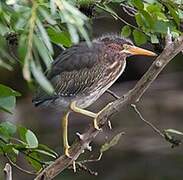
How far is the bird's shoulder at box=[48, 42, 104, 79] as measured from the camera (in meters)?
2.46

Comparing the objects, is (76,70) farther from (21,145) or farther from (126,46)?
(21,145)

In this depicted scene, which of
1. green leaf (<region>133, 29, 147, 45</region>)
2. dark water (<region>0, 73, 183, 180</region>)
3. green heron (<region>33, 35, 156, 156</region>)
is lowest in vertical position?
dark water (<region>0, 73, 183, 180</region>)

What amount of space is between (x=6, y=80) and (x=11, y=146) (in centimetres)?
333

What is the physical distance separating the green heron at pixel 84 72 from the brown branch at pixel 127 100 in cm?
47

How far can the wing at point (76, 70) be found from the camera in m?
2.48

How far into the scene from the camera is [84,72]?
2.54 metres

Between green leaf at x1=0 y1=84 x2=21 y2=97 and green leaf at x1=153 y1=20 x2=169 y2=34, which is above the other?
green leaf at x1=153 y1=20 x2=169 y2=34

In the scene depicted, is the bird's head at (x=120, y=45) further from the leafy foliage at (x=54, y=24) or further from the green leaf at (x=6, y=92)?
the green leaf at (x=6, y=92)

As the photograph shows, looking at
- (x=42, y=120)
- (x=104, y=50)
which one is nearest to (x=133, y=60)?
(x=42, y=120)

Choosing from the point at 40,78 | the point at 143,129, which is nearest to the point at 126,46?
the point at 40,78

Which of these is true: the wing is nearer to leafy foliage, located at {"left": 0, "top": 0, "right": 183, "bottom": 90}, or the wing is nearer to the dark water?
leafy foliage, located at {"left": 0, "top": 0, "right": 183, "bottom": 90}

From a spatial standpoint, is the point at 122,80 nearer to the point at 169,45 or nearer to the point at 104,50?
the point at 104,50

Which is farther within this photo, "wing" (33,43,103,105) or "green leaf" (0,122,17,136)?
"wing" (33,43,103,105)

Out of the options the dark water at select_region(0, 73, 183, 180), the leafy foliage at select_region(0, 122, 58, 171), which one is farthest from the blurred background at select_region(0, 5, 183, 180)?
the leafy foliage at select_region(0, 122, 58, 171)
